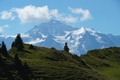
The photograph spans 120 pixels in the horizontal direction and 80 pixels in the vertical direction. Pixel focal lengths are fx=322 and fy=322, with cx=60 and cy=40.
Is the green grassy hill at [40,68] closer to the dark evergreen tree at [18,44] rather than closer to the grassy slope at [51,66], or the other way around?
the grassy slope at [51,66]

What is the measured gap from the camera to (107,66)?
17700 cm

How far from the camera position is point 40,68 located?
104 m

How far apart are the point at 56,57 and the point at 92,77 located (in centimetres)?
2259

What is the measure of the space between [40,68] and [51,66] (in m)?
8.21

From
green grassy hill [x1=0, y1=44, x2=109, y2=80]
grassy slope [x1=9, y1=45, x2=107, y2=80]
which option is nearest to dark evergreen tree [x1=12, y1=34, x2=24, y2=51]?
green grassy hill [x1=0, y1=44, x2=109, y2=80]

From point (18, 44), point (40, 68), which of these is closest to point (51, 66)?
point (40, 68)

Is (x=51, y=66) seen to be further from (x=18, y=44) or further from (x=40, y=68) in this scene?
(x=18, y=44)

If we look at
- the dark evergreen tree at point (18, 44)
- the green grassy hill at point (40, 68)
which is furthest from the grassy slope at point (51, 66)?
the dark evergreen tree at point (18, 44)

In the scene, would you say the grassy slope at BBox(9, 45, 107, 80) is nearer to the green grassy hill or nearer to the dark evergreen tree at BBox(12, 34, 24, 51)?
the green grassy hill

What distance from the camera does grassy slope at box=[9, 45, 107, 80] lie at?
10092cm

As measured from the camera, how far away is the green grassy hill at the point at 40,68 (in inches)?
3696

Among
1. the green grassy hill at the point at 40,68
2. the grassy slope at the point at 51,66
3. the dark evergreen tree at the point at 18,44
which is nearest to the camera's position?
the green grassy hill at the point at 40,68

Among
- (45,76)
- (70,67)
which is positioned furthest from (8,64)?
(70,67)

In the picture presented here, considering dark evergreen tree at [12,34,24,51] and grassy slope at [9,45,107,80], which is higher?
dark evergreen tree at [12,34,24,51]
